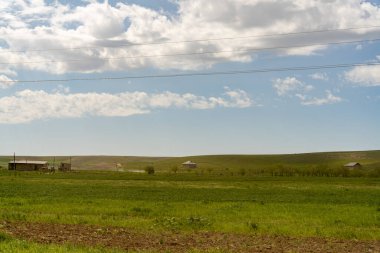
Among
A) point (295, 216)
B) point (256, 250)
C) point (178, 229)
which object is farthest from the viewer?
point (295, 216)

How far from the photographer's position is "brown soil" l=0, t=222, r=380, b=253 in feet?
54.7

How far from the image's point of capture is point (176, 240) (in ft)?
59.7

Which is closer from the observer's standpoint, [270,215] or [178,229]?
[178,229]

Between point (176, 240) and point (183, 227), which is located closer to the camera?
point (176, 240)

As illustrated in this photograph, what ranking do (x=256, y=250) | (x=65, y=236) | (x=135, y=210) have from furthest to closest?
(x=135, y=210) < (x=65, y=236) < (x=256, y=250)

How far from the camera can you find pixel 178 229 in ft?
72.1

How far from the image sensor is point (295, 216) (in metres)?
28.8

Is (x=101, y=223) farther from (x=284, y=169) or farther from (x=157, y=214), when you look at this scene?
(x=284, y=169)

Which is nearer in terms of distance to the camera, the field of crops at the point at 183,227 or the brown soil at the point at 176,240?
the brown soil at the point at 176,240

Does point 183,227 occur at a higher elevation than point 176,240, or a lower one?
lower

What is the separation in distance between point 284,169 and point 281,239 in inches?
5736

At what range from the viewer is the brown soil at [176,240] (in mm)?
16688

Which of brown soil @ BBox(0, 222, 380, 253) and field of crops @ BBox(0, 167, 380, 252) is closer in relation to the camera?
brown soil @ BBox(0, 222, 380, 253)

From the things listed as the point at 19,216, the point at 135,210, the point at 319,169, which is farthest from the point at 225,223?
the point at 319,169
